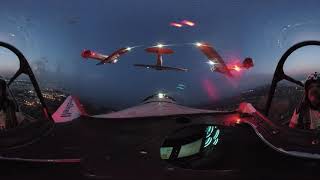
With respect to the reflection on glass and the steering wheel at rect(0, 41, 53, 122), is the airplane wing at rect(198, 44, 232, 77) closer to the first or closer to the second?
the steering wheel at rect(0, 41, 53, 122)

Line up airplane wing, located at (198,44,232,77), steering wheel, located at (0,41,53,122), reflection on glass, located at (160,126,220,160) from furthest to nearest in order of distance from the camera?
airplane wing, located at (198,44,232,77)
steering wheel, located at (0,41,53,122)
reflection on glass, located at (160,126,220,160)

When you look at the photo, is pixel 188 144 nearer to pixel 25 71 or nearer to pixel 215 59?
pixel 25 71

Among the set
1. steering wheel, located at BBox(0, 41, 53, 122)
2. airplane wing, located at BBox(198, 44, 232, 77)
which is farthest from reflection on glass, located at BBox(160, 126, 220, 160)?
airplane wing, located at BBox(198, 44, 232, 77)

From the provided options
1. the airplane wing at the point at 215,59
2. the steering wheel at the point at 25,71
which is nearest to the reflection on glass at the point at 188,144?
the steering wheel at the point at 25,71

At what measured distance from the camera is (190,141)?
3.78 m

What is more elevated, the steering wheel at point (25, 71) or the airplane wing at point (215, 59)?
the steering wheel at point (25, 71)

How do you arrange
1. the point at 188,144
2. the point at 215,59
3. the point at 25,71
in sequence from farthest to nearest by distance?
the point at 215,59
the point at 25,71
the point at 188,144

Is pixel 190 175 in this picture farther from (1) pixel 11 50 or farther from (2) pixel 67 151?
(1) pixel 11 50

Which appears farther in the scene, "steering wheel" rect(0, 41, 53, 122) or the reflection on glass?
"steering wheel" rect(0, 41, 53, 122)

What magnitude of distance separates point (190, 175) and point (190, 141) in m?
1.23

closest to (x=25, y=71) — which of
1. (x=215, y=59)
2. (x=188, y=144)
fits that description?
(x=188, y=144)

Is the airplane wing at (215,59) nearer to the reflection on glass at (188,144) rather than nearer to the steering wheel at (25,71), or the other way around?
the steering wheel at (25,71)

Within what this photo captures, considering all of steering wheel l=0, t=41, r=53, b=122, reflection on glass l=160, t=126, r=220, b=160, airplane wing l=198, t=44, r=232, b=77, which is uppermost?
steering wheel l=0, t=41, r=53, b=122

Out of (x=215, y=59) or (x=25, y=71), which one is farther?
(x=215, y=59)
